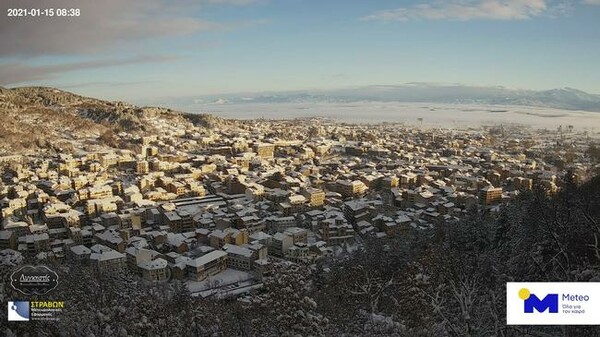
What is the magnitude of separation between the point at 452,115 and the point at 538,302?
1488 inches

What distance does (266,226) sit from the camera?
471 inches

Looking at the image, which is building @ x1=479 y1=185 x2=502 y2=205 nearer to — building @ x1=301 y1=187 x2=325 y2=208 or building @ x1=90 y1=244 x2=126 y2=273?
building @ x1=301 y1=187 x2=325 y2=208

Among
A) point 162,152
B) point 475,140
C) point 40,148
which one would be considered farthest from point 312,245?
point 475,140

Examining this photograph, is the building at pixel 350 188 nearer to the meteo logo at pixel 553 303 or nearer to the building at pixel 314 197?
the building at pixel 314 197

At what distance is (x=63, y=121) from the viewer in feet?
96.1

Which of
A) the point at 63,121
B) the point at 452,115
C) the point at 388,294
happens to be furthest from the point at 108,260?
the point at 452,115

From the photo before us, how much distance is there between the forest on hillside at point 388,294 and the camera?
404 centimetres

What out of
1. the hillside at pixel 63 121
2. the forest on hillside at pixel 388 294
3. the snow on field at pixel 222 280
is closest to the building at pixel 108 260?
the snow on field at pixel 222 280

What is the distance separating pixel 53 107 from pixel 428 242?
115 feet

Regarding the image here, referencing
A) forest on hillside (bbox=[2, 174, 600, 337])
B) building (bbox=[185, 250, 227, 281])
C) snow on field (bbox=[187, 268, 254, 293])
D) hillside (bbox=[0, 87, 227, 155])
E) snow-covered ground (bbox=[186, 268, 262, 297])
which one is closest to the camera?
forest on hillside (bbox=[2, 174, 600, 337])

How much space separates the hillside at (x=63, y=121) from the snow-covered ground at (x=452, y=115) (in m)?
9.34

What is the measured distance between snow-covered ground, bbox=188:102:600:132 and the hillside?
9341 mm

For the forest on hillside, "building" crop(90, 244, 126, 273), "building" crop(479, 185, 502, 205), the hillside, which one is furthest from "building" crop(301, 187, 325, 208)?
the hillside

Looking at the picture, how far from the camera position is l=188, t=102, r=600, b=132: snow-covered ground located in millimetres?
22073
